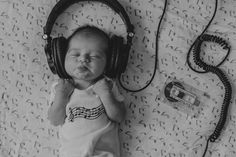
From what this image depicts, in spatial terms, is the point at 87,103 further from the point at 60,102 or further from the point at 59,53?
the point at 59,53

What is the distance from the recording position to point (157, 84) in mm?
1408

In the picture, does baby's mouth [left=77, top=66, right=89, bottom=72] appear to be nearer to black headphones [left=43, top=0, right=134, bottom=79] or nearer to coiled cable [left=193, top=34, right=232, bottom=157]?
black headphones [left=43, top=0, right=134, bottom=79]

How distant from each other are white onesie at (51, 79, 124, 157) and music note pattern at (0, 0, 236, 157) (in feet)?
0.28

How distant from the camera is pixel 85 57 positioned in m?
1.27

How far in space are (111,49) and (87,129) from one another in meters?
0.28

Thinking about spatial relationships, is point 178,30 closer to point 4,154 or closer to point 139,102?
point 139,102

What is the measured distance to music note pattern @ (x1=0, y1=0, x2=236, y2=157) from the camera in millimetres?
1372

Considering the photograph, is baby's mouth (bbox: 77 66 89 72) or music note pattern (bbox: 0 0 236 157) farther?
music note pattern (bbox: 0 0 236 157)

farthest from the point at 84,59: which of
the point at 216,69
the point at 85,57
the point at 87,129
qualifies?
the point at 216,69

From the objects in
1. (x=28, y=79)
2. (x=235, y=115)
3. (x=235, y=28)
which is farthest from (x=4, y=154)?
(x=235, y=28)

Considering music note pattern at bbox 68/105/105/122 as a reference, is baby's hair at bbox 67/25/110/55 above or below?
above

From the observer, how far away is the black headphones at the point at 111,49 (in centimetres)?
128

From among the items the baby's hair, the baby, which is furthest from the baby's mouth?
the baby's hair

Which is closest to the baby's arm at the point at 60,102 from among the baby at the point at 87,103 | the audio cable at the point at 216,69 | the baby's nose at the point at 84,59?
the baby at the point at 87,103
